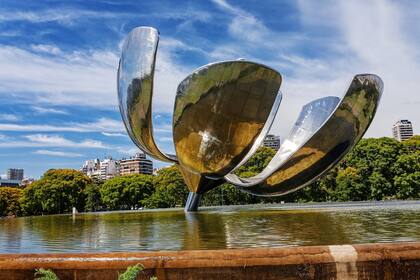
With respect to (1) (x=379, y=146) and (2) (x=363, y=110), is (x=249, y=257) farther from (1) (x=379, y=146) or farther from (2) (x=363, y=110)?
(1) (x=379, y=146)

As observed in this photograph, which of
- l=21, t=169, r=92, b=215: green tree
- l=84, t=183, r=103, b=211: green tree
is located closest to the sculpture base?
l=21, t=169, r=92, b=215: green tree

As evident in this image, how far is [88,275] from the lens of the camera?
291cm

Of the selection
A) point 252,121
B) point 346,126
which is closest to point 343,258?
point 252,121

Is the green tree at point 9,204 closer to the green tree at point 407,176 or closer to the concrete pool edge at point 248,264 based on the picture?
the green tree at point 407,176

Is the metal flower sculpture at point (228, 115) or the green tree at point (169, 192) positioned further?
the green tree at point (169, 192)

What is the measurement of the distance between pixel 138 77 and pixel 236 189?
85.3ft

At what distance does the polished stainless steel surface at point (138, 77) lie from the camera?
9.45 m

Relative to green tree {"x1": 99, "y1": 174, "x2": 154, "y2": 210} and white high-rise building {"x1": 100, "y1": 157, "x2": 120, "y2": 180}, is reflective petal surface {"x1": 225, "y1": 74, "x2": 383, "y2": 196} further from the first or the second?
white high-rise building {"x1": 100, "y1": 157, "x2": 120, "y2": 180}

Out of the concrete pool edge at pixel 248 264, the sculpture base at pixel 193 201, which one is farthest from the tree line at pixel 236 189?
the concrete pool edge at pixel 248 264

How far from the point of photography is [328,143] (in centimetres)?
957

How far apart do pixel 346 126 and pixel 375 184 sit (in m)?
26.3

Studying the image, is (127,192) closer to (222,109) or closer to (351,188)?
(351,188)

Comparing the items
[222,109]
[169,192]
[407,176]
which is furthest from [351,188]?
[222,109]

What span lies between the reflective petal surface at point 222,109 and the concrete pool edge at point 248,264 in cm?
520
